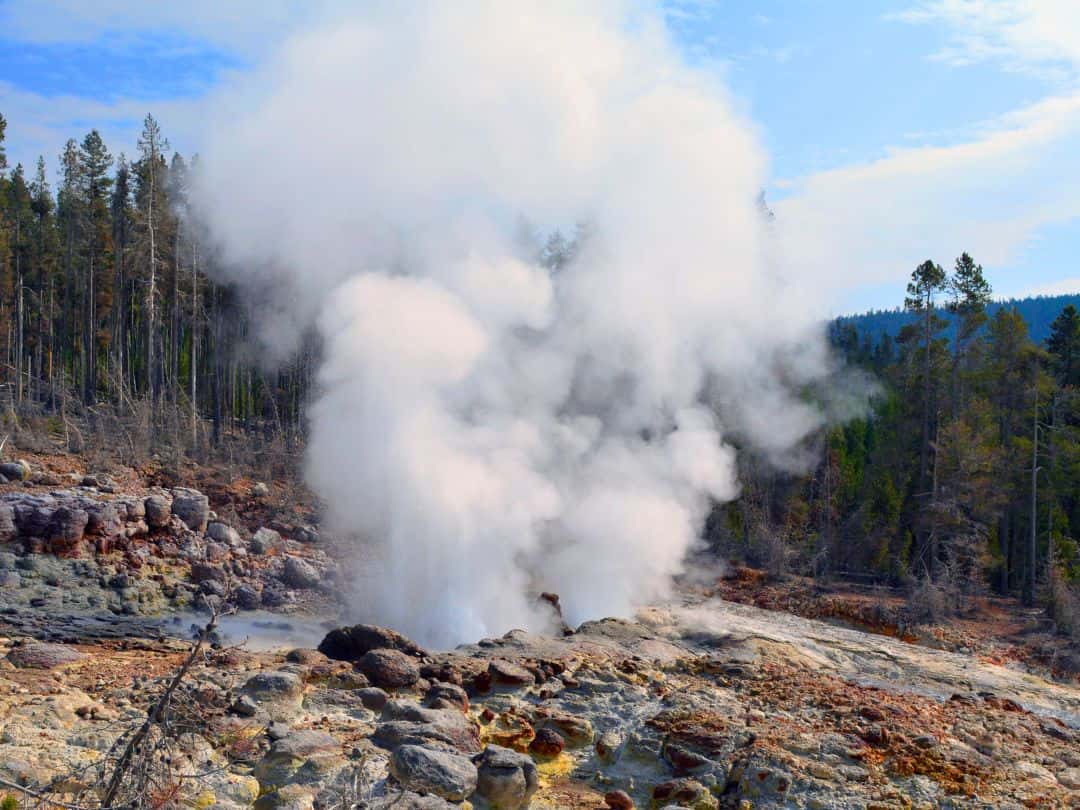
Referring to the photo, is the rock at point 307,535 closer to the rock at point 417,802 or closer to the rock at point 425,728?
the rock at point 425,728

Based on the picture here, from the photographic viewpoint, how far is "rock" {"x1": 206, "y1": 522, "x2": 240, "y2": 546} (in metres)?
18.9

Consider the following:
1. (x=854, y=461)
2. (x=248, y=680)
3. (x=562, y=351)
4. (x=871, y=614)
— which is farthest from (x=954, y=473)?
(x=248, y=680)

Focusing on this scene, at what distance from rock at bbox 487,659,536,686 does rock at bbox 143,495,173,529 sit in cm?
989

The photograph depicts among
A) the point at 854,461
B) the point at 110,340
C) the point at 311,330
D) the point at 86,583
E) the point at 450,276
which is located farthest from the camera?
the point at 110,340

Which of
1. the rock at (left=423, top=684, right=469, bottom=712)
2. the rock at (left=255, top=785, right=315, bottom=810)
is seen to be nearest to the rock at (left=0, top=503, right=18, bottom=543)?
the rock at (left=423, top=684, right=469, bottom=712)

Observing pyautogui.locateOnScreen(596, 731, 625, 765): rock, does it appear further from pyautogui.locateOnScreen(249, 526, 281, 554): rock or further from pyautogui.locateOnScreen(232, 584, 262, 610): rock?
pyautogui.locateOnScreen(249, 526, 281, 554): rock

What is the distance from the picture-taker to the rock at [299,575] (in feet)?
56.7

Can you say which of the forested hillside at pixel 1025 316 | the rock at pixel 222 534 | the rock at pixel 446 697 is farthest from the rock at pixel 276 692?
the forested hillside at pixel 1025 316

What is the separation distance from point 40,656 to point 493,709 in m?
5.08

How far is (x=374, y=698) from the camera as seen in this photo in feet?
32.4

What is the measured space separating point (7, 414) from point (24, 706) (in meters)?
16.8

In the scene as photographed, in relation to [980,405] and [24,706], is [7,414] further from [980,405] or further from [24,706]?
[980,405]

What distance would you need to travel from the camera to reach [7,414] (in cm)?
2272

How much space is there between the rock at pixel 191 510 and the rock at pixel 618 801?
13293mm
